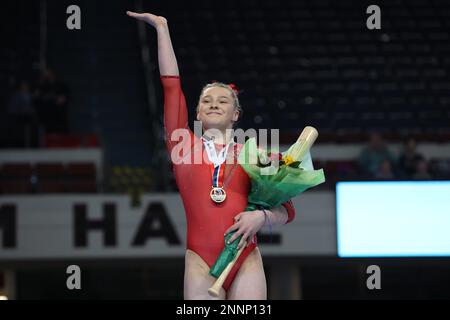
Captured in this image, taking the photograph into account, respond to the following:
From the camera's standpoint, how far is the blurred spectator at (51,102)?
10.7m

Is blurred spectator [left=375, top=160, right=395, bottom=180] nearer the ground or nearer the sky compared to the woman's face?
nearer the sky

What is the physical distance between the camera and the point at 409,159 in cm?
977

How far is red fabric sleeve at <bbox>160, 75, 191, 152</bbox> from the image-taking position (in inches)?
161

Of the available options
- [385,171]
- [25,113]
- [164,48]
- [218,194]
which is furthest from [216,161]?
[25,113]

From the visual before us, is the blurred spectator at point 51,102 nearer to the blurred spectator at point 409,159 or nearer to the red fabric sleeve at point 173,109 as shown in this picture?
the blurred spectator at point 409,159

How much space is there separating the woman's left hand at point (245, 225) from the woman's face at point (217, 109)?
44 cm

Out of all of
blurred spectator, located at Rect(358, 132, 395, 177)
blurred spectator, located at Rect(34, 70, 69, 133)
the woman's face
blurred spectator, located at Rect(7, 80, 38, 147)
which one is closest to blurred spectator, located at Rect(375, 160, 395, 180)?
blurred spectator, located at Rect(358, 132, 395, 177)

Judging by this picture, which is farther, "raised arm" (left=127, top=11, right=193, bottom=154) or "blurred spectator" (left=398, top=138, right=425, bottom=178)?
"blurred spectator" (left=398, top=138, right=425, bottom=178)

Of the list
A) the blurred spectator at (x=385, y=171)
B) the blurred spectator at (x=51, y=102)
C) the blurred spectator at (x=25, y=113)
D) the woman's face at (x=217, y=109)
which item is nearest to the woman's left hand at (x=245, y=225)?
the woman's face at (x=217, y=109)

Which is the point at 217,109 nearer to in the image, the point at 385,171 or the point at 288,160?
the point at 288,160

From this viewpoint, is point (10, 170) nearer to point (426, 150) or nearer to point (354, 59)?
point (426, 150)

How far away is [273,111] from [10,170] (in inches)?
165

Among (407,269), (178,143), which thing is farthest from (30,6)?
(178,143)

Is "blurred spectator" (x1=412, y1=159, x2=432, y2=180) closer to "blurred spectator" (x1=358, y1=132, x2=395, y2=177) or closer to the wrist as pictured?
"blurred spectator" (x1=358, y1=132, x2=395, y2=177)
